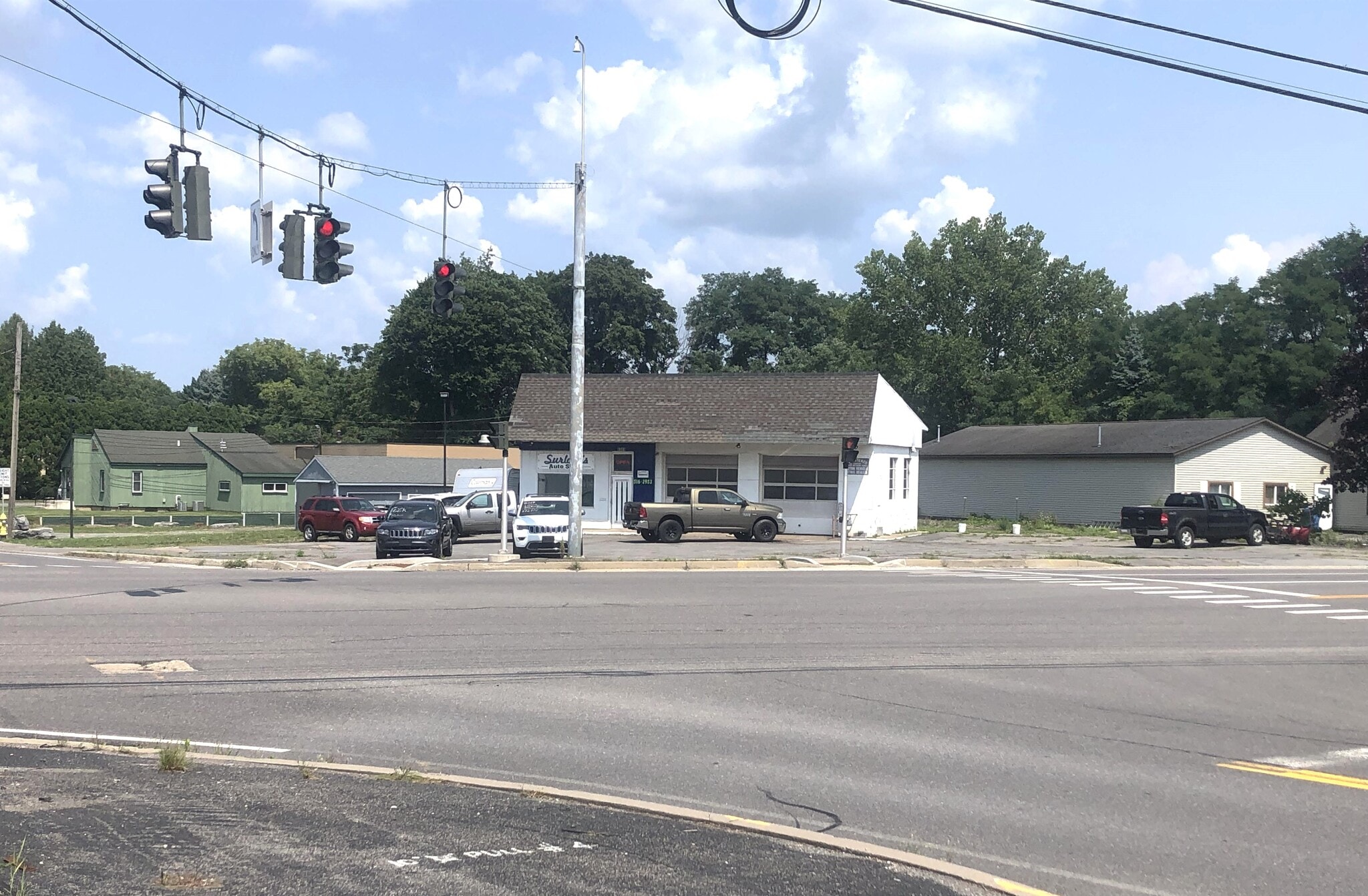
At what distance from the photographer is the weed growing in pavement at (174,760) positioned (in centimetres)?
797

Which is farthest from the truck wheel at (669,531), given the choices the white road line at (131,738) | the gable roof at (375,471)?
the gable roof at (375,471)

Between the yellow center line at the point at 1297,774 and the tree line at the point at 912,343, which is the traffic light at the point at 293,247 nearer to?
the yellow center line at the point at 1297,774

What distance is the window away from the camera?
4178 cm

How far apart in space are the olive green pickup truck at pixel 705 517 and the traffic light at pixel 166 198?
74.7 ft

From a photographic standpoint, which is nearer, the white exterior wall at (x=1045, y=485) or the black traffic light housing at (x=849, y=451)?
the black traffic light housing at (x=849, y=451)

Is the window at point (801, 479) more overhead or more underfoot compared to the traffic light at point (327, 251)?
more underfoot

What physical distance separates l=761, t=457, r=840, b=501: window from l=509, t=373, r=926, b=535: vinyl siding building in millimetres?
33

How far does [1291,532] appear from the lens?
133ft

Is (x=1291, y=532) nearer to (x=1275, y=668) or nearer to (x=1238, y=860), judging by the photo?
(x=1275, y=668)

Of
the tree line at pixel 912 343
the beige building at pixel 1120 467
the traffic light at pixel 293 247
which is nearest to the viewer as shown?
the traffic light at pixel 293 247

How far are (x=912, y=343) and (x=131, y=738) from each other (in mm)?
78551

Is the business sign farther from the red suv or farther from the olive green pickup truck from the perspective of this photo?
the olive green pickup truck

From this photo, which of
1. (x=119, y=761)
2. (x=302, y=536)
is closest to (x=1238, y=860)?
(x=119, y=761)

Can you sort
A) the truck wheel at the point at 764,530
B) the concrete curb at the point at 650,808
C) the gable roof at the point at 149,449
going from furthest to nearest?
the gable roof at the point at 149,449, the truck wheel at the point at 764,530, the concrete curb at the point at 650,808
